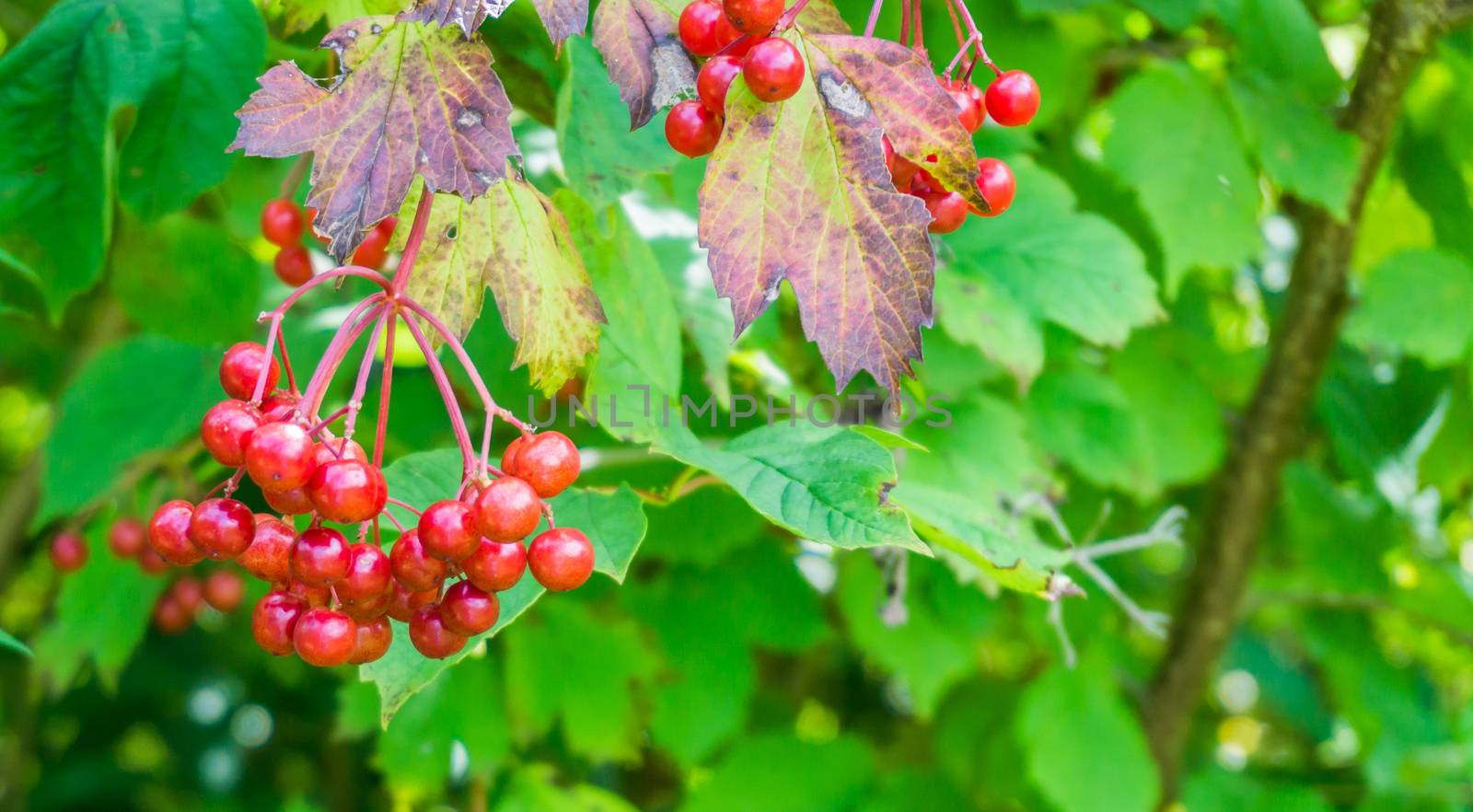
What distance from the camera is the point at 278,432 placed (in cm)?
68

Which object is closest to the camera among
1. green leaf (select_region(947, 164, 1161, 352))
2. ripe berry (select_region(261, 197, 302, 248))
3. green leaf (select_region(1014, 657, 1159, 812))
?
ripe berry (select_region(261, 197, 302, 248))

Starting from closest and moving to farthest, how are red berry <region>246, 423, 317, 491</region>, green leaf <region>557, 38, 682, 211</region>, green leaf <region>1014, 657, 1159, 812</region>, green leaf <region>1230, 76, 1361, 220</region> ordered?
red berry <region>246, 423, 317, 491</region>
green leaf <region>557, 38, 682, 211</region>
green leaf <region>1230, 76, 1361, 220</region>
green leaf <region>1014, 657, 1159, 812</region>

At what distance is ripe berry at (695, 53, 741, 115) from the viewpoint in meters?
0.77

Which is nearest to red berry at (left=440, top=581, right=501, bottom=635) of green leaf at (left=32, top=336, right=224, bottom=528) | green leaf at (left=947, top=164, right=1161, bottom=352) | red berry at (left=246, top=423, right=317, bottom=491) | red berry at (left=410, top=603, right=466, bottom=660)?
red berry at (left=410, top=603, right=466, bottom=660)

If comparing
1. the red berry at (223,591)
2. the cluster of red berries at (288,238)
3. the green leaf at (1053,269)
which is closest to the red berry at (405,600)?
the cluster of red berries at (288,238)

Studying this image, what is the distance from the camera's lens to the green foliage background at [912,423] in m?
1.08

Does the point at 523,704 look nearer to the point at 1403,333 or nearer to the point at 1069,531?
the point at 1069,531

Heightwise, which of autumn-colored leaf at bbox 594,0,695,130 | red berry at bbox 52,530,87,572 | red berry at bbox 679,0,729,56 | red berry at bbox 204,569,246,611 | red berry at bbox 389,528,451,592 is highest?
red berry at bbox 679,0,729,56

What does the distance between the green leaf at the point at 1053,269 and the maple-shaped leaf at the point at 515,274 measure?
0.61 meters

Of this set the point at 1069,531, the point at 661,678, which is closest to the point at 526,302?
the point at 661,678

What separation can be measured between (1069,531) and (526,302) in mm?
1191

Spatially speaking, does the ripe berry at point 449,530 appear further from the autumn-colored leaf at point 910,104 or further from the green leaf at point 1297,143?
the green leaf at point 1297,143

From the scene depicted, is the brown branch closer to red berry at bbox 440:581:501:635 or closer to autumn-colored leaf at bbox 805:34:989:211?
Answer: autumn-colored leaf at bbox 805:34:989:211

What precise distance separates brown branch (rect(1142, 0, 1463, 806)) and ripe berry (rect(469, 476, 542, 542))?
4.45 feet
